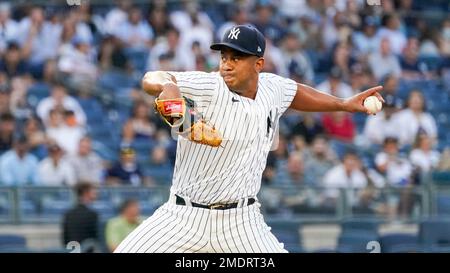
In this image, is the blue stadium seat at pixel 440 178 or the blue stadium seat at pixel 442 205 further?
the blue stadium seat at pixel 440 178

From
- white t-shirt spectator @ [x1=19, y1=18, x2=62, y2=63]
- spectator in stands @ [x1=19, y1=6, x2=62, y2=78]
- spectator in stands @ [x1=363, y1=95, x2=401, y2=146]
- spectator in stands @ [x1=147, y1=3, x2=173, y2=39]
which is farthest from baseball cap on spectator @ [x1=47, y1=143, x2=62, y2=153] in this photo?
spectator in stands @ [x1=363, y1=95, x2=401, y2=146]

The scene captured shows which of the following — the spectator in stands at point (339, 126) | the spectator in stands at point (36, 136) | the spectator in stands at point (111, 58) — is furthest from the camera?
the spectator in stands at point (111, 58)

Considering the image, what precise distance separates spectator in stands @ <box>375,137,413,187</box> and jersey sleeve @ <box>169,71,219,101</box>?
201 inches

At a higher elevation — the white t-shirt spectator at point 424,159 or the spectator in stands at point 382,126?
the spectator in stands at point 382,126

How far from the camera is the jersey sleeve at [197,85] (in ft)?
20.3

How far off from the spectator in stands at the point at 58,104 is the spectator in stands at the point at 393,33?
3957mm

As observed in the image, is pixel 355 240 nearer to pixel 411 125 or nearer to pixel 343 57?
pixel 411 125

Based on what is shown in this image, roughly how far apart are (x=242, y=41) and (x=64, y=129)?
4974 millimetres

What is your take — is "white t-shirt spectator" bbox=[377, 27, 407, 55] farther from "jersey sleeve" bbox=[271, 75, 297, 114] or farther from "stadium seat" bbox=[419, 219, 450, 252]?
"jersey sleeve" bbox=[271, 75, 297, 114]

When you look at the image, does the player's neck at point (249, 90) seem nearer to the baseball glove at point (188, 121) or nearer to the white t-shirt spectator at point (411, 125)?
the baseball glove at point (188, 121)

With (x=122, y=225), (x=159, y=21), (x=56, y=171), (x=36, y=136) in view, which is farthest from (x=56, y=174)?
(x=159, y=21)

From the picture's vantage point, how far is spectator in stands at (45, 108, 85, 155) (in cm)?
1093

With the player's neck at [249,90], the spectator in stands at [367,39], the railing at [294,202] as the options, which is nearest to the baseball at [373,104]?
the player's neck at [249,90]
